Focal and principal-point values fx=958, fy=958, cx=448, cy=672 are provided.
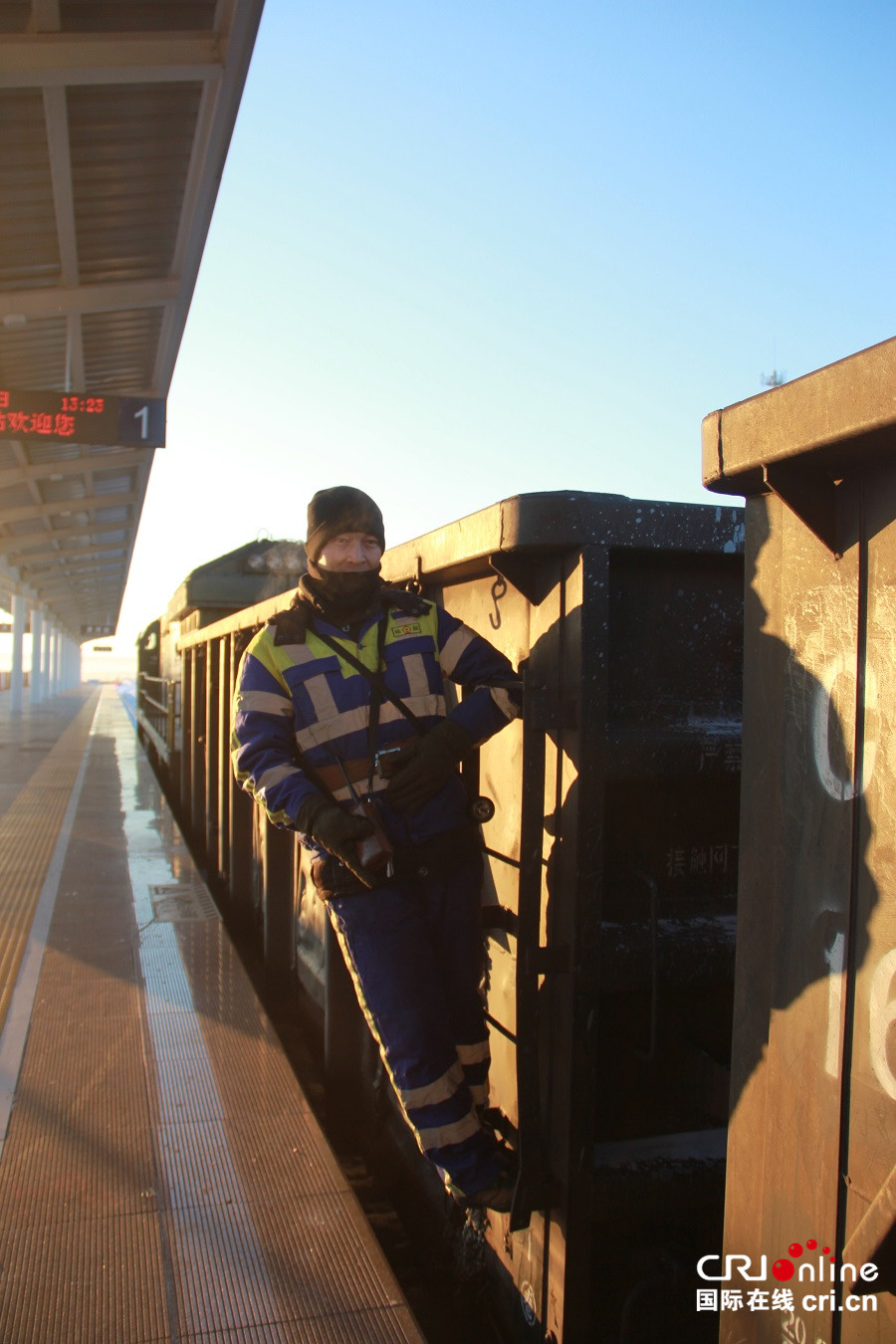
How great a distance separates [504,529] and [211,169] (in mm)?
7466

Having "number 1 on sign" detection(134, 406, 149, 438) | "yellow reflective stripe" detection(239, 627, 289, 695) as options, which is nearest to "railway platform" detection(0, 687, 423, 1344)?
"yellow reflective stripe" detection(239, 627, 289, 695)

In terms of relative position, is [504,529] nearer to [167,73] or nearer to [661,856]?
[661,856]

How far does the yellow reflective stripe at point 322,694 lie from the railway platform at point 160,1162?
1340mm

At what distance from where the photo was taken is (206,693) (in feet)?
25.1

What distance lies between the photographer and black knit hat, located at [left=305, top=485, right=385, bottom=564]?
263 centimetres

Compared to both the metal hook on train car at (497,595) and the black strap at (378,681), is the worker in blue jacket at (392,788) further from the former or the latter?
the metal hook on train car at (497,595)

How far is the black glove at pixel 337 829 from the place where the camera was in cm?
230

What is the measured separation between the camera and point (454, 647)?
2.52 m

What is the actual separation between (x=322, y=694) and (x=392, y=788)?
1.14 ft

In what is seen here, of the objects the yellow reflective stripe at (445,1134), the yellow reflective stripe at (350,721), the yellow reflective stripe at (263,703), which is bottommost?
the yellow reflective stripe at (445,1134)

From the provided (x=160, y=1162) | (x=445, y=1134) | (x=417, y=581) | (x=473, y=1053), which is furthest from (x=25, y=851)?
(x=445, y=1134)

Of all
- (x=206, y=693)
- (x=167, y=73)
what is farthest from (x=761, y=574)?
(x=167, y=73)

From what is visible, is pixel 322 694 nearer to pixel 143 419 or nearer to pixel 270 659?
pixel 270 659

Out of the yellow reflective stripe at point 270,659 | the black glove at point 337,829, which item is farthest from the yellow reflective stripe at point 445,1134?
the yellow reflective stripe at point 270,659
